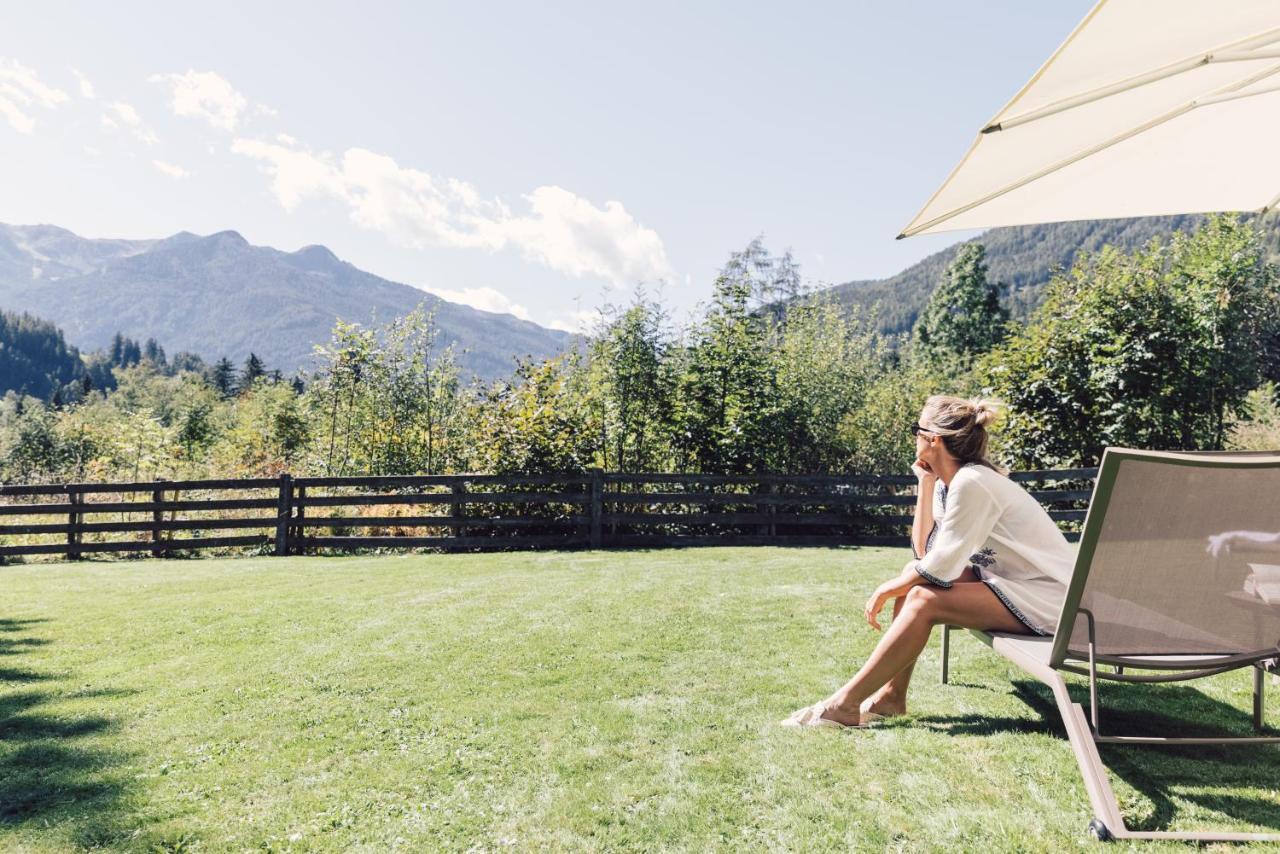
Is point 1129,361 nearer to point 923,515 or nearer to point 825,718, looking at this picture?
point 923,515

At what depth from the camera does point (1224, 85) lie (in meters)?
2.47

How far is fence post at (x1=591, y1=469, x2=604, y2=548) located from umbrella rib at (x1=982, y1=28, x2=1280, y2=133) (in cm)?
755

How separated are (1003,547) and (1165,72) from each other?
152 centimetres

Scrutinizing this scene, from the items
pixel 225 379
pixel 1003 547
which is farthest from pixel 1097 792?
pixel 225 379

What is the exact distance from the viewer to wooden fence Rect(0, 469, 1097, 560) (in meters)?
9.14

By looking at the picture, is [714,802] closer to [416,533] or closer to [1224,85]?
[1224,85]

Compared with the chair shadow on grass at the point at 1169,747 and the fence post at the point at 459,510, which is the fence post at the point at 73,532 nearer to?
the fence post at the point at 459,510

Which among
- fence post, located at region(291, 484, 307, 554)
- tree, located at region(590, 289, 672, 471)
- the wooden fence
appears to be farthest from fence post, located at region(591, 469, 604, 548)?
fence post, located at region(291, 484, 307, 554)

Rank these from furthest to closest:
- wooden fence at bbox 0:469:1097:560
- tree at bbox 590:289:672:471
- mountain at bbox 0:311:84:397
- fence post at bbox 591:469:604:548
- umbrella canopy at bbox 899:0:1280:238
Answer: mountain at bbox 0:311:84:397 → tree at bbox 590:289:672:471 → fence post at bbox 591:469:604:548 → wooden fence at bbox 0:469:1097:560 → umbrella canopy at bbox 899:0:1280:238

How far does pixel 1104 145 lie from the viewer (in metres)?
2.74

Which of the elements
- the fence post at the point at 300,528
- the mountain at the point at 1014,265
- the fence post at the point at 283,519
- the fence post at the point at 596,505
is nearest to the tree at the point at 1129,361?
the fence post at the point at 596,505

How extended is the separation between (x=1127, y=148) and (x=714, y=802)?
9.59 ft

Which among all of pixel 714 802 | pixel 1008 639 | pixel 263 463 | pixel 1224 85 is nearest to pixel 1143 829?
pixel 1008 639

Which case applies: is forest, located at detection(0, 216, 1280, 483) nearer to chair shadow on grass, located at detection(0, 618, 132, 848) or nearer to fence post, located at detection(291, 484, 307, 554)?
fence post, located at detection(291, 484, 307, 554)
